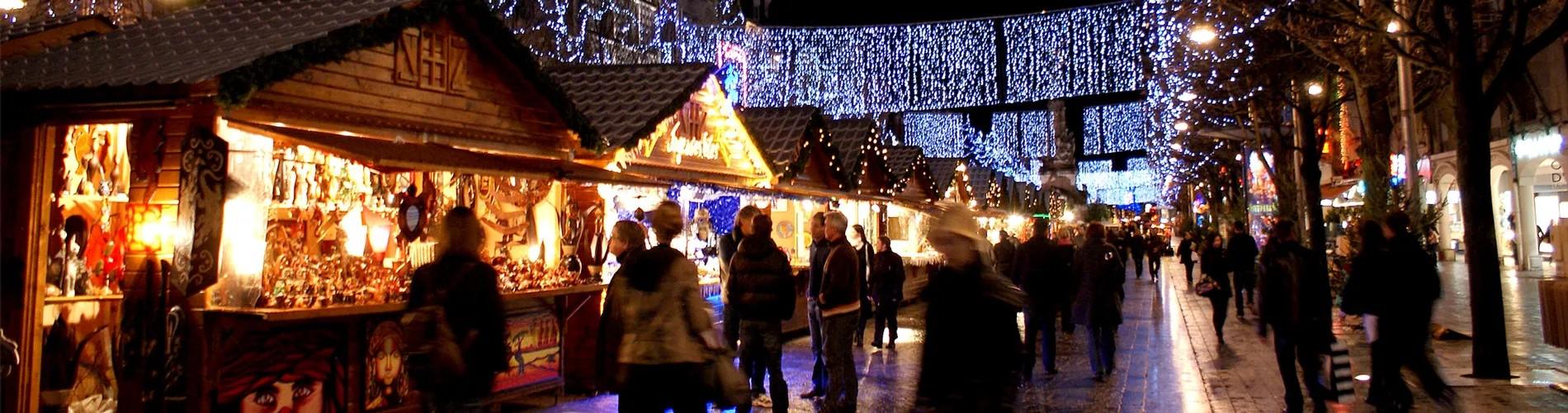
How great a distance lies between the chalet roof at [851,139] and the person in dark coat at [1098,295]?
7.17m

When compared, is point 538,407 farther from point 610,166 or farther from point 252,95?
point 252,95

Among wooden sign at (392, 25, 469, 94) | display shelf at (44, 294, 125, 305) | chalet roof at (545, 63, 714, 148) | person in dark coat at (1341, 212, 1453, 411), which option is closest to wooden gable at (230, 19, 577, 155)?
wooden sign at (392, 25, 469, 94)

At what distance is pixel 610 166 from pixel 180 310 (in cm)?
460

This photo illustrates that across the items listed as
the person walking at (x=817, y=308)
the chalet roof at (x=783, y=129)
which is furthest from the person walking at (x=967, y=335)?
the chalet roof at (x=783, y=129)

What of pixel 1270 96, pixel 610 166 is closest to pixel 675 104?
pixel 610 166

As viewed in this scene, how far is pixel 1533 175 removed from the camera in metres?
26.9

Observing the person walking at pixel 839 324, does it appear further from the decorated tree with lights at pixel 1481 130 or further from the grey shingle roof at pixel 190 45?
the decorated tree with lights at pixel 1481 130

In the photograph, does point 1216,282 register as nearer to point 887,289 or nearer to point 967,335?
point 887,289

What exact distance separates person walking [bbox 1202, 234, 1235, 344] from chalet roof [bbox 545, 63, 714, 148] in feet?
22.6

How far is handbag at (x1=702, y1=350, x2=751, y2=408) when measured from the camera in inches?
217

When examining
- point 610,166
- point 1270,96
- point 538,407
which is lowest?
point 538,407

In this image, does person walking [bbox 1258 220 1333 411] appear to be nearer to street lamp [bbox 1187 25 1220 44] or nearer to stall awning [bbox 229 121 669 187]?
stall awning [bbox 229 121 669 187]

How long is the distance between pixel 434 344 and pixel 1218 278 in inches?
531

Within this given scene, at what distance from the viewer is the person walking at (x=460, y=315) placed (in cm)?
498
